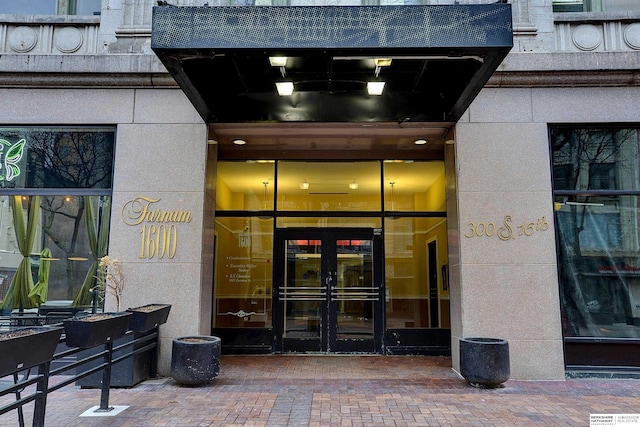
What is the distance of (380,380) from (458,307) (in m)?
1.76

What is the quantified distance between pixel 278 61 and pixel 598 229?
5.97 metres

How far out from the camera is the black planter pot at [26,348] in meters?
3.75

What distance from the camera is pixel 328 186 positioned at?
34.3 ft

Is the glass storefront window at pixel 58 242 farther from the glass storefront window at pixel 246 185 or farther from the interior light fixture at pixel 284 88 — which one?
the interior light fixture at pixel 284 88

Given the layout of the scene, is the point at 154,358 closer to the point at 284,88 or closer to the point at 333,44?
the point at 284,88

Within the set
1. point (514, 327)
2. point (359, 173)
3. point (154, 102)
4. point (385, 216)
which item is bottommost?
point (514, 327)

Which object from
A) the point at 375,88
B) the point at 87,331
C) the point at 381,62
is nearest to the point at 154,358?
the point at 87,331

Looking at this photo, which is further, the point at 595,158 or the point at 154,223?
the point at 595,158

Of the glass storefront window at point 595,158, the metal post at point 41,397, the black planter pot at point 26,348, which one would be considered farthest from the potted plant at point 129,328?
the glass storefront window at point 595,158

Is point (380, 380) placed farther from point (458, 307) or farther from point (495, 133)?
point (495, 133)

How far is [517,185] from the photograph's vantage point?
8148 millimetres

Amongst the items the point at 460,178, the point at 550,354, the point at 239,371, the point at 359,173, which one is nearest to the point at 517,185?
the point at 460,178

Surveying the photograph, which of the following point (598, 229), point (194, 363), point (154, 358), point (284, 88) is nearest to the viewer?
point (194, 363)

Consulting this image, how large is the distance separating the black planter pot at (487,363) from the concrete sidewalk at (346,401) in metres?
0.16
